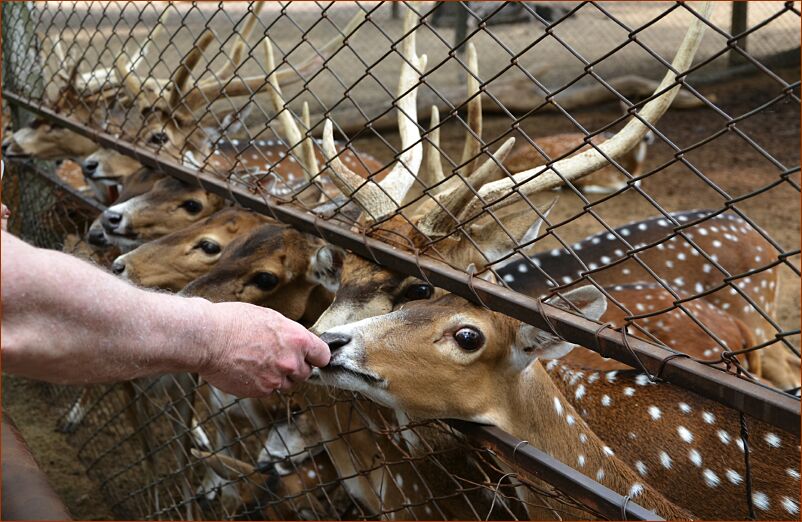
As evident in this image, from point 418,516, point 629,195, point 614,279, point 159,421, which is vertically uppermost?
point 418,516

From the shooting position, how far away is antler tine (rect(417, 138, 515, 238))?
7.91ft

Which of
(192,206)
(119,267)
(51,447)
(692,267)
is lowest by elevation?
(51,447)

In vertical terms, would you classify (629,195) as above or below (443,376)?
below

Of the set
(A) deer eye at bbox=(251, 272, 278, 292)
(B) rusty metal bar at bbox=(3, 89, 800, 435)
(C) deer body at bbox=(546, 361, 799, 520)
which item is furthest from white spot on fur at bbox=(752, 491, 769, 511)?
(A) deer eye at bbox=(251, 272, 278, 292)

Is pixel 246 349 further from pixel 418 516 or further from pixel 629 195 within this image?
pixel 629 195

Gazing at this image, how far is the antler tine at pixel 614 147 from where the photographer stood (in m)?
1.96

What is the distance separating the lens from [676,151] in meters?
1.60

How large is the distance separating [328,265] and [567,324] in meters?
1.08

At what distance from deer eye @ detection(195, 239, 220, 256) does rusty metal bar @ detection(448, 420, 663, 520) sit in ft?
4.84

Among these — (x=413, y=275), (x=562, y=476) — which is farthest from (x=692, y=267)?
(x=562, y=476)

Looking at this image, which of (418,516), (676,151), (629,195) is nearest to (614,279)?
(418,516)

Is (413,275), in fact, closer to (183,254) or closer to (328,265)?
(328,265)

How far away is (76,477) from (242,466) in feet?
4.72

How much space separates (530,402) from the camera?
7.12 ft
